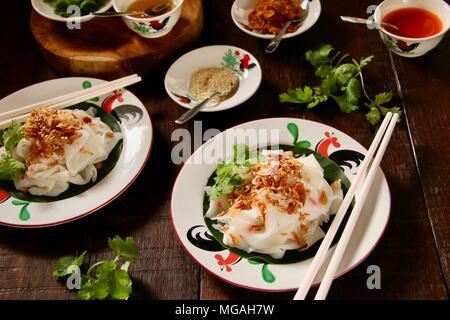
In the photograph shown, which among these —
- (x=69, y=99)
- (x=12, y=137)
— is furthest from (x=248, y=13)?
(x=12, y=137)

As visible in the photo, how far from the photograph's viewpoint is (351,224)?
1204 mm

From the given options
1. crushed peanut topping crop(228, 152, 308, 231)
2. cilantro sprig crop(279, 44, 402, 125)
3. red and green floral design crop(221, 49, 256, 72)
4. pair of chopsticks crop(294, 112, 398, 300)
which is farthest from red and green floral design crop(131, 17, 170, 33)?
pair of chopsticks crop(294, 112, 398, 300)

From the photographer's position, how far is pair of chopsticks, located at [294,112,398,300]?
1114 mm

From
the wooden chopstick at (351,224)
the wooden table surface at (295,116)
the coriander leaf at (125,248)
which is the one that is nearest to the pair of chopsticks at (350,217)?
the wooden chopstick at (351,224)

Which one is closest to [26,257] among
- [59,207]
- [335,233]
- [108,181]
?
[59,207]

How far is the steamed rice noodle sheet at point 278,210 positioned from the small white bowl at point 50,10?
89 centimetres

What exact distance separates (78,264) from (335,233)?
663mm

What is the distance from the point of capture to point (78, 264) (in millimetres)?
1272

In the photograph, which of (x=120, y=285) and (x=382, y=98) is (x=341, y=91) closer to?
(x=382, y=98)

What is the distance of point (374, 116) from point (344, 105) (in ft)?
0.33

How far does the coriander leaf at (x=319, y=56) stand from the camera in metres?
1.70

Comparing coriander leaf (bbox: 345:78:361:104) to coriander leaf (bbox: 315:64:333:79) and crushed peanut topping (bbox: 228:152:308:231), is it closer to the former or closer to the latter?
coriander leaf (bbox: 315:64:333:79)

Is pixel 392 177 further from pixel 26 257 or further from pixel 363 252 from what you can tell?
pixel 26 257
